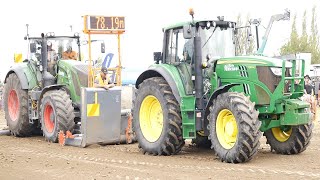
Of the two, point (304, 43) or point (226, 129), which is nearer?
point (226, 129)

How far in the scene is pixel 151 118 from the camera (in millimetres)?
12117

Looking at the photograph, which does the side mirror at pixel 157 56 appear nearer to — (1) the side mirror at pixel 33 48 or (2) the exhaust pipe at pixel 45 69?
(2) the exhaust pipe at pixel 45 69

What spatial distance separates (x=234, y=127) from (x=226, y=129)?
0.65ft

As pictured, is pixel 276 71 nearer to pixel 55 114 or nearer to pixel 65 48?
pixel 55 114

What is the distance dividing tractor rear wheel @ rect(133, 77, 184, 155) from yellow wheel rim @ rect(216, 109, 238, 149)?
105cm

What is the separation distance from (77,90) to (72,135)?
1.50 metres

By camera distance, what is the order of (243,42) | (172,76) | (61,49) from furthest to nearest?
(61,49), (243,42), (172,76)

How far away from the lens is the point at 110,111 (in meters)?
13.3

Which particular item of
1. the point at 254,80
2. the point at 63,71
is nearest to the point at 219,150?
the point at 254,80

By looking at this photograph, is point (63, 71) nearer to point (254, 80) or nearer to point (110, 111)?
point (110, 111)

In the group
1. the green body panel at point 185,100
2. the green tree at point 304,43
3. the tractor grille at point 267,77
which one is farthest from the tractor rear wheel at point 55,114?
the green tree at point 304,43

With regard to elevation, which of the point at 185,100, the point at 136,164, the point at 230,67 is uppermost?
the point at 230,67

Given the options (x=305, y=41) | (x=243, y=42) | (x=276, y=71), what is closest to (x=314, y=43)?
(x=305, y=41)

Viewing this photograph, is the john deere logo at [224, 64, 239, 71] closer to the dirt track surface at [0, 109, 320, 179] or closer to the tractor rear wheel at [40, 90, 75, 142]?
the dirt track surface at [0, 109, 320, 179]
